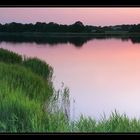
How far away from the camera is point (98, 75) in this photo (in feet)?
12.1

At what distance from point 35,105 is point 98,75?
0.66m

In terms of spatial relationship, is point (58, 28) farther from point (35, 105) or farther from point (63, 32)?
point (35, 105)

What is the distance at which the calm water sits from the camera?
2859 millimetres

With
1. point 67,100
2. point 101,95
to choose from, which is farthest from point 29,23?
point 67,100

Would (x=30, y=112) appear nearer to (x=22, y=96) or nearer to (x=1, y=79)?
(x=22, y=96)

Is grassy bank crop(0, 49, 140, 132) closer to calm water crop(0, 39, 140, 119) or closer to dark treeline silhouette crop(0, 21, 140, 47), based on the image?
calm water crop(0, 39, 140, 119)

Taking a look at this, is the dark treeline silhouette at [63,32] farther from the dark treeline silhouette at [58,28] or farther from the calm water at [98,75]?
the calm water at [98,75]

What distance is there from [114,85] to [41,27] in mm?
1318

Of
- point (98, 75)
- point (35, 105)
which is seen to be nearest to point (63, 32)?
point (35, 105)

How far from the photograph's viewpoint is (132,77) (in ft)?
10.8

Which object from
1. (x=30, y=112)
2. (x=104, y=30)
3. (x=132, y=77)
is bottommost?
(x=30, y=112)

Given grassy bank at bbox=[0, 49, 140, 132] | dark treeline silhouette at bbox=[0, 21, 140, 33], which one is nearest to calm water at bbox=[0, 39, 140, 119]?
grassy bank at bbox=[0, 49, 140, 132]

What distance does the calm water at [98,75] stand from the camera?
286cm

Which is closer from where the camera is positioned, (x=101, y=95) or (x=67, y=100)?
(x=101, y=95)
